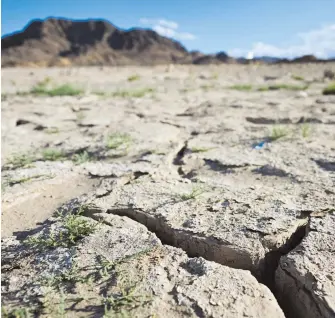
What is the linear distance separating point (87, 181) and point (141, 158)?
13.8 inches

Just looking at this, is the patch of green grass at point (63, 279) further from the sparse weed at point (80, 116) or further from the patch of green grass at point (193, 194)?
the sparse weed at point (80, 116)

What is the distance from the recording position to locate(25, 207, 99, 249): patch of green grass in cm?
117

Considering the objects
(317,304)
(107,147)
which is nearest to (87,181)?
(107,147)

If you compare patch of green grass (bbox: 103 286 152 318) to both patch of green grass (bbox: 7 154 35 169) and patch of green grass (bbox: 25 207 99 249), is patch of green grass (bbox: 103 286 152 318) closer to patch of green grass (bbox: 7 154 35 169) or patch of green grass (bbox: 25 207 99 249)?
patch of green grass (bbox: 25 207 99 249)

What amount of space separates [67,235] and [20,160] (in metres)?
0.95

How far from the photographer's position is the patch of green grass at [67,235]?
1.17 metres

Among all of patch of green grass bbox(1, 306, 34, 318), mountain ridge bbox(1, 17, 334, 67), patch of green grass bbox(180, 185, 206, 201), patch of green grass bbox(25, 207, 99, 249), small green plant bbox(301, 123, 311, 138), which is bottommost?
mountain ridge bbox(1, 17, 334, 67)

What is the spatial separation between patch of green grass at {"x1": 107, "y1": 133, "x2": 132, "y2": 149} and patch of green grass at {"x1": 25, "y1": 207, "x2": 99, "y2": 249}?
940 millimetres

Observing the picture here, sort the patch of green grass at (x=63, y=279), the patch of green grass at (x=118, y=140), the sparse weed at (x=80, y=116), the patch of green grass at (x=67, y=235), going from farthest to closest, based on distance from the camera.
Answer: the sparse weed at (x=80, y=116) → the patch of green grass at (x=118, y=140) → the patch of green grass at (x=67, y=235) → the patch of green grass at (x=63, y=279)

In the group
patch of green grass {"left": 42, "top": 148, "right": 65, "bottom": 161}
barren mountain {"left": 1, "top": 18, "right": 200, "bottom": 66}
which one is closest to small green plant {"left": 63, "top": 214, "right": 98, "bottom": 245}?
patch of green grass {"left": 42, "top": 148, "right": 65, "bottom": 161}

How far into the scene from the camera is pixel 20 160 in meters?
2.01

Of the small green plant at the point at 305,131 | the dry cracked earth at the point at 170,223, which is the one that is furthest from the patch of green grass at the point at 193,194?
the small green plant at the point at 305,131

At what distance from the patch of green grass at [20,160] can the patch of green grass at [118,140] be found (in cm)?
45

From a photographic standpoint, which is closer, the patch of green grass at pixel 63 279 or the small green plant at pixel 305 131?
the patch of green grass at pixel 63 279
